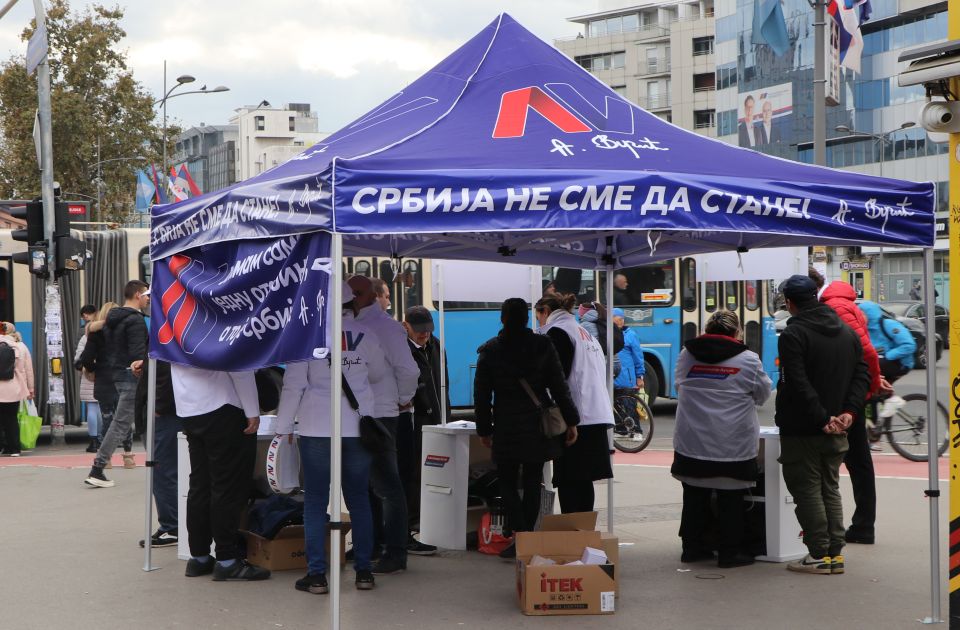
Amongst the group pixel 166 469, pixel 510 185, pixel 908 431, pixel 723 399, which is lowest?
pixel 908 431

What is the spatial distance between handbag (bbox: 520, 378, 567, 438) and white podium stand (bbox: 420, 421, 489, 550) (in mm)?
908

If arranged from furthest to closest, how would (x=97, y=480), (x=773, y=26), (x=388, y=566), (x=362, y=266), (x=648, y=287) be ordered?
(x=773, y=26)
(x=648, y=287)
(x=362, y=266)
(x=97, y=480)
(x=388, y=566)

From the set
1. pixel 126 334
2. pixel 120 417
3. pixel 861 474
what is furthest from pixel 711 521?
pixel 120 417

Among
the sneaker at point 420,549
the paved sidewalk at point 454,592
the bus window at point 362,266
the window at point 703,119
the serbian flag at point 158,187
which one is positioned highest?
the window at point 703,119

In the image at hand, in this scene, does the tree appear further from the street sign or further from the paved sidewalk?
the paved sidewalk

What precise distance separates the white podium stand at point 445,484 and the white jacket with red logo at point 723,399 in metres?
1.53

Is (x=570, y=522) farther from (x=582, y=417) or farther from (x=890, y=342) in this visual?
(x=890, y=342)

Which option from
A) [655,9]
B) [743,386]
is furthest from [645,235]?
[655,9]

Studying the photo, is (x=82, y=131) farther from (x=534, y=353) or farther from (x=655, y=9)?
(x=655, y=9)

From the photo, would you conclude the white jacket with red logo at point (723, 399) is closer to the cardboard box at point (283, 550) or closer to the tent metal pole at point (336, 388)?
the cardboard box at point (283, 550)

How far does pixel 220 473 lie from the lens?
7.36 m

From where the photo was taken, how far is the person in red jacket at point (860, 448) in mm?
8258

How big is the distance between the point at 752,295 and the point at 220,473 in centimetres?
1353

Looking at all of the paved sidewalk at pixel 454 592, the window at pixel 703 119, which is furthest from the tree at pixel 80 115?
the window at pixel 703 119
